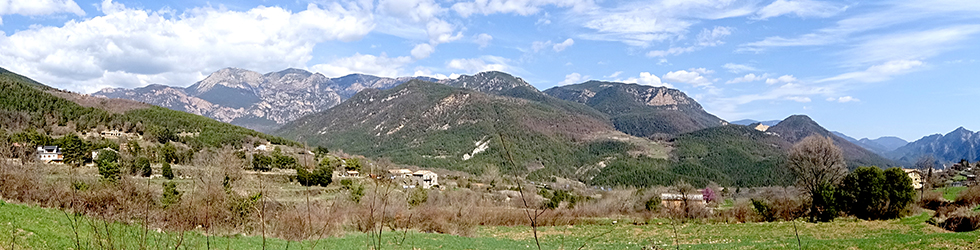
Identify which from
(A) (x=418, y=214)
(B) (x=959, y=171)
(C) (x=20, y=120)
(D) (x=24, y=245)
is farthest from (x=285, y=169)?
→ (B) (x=959, y=171)

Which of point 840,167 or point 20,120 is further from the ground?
point 20,120

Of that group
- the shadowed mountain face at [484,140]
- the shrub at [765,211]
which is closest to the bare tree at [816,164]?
the shrub at [765,211]

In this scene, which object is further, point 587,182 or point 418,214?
point 587,182

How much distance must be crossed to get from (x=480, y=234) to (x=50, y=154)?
47052 mm

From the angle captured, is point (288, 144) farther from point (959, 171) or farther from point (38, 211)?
point (959, 171)

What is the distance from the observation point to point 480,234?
120 ft

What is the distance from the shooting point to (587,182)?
442 ft

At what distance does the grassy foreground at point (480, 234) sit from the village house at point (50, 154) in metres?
44.5

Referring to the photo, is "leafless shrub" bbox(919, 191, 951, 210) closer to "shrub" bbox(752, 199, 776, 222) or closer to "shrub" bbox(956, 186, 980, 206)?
"shrub" bbox(956, 186, 980, 206)

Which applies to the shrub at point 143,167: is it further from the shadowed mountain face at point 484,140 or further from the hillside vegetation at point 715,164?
the hillside vegetation at point 715,164

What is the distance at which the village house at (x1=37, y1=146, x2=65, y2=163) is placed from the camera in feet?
173

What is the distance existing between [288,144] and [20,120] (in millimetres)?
39744

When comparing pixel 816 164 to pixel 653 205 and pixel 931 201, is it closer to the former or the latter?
pixel 931 201

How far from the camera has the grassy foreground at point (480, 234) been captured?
32.4 ft
